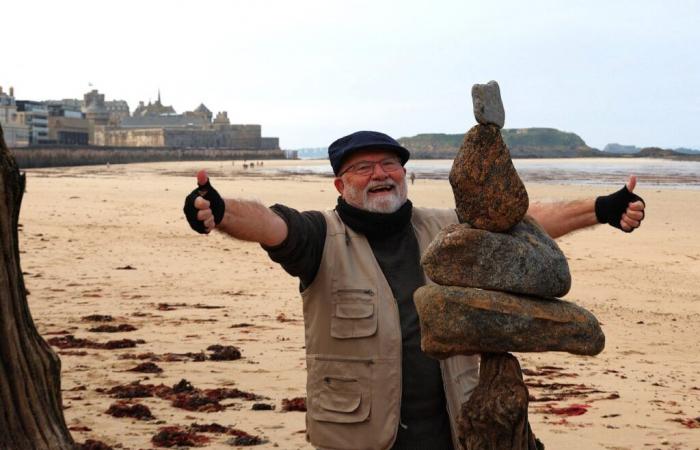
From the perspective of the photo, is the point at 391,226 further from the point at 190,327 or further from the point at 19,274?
the point at 190,327

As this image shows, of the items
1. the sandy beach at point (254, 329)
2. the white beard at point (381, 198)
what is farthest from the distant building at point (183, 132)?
the white beard at point (381, 198)

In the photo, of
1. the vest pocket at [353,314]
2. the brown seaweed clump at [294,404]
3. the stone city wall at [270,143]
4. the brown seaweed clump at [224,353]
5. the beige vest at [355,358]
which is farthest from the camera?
the stone city wall at [270,143]

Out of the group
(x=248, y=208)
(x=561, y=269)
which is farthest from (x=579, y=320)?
(x=248, y=208)

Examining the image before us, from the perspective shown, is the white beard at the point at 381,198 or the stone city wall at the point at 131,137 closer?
the white beard at the point at 381,198

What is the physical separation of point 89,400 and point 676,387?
15.8 ft

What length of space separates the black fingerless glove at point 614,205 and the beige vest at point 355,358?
975mm

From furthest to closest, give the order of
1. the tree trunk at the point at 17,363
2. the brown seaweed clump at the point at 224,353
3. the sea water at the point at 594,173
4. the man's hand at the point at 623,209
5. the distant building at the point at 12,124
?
the distant building at the point at 12,124, the sea water at the point at 594,173, the brown seaweed clump at the point at 224,353, the man's hand at the point at 623,209, the tree trunk at the point at 17,363

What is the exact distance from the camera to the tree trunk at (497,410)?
4.00 meters

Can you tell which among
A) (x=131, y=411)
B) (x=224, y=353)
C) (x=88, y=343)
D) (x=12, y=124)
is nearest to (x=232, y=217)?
(x=131, y=411)

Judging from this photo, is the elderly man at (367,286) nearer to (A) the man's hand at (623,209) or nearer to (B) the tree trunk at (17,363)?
(A) the man's hand at (623,209)

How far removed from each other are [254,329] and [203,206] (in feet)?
21.0

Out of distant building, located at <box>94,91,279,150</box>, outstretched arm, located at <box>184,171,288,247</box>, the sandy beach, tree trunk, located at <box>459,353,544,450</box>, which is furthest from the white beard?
distant building, located at <box>94,91,279,150</box>

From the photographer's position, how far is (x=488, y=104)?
3949 mm

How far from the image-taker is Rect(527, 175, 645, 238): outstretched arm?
4.74 m
